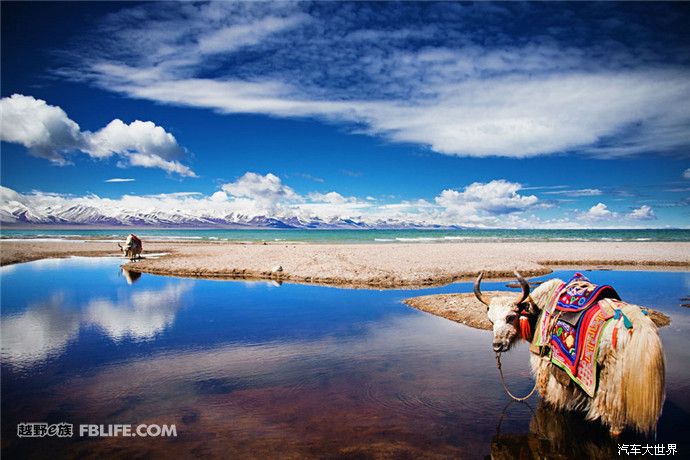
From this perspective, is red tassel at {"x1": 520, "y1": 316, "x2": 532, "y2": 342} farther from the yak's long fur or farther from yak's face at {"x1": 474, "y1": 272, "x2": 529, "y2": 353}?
the yak's long fur

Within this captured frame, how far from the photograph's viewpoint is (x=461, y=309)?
11.9m

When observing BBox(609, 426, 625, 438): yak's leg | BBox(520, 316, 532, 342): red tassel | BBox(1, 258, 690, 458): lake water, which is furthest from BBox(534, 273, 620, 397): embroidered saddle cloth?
BBox(1, 258, 690, 458): lake water

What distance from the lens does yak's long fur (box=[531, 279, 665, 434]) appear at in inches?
179

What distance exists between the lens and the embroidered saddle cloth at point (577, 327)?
4.95m

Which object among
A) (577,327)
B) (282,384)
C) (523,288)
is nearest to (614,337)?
(577,327)

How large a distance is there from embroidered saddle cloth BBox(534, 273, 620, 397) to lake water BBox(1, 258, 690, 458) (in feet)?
3.10

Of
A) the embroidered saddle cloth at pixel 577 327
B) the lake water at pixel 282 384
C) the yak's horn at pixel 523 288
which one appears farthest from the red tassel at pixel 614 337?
the lake water at pixel 282 384

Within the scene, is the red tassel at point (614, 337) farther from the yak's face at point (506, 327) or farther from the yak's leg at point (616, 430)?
the yak's face at point (506, 327)

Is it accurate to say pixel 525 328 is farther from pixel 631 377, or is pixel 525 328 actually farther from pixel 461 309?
pixel 461 309

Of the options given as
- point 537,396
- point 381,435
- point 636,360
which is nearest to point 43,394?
point 381,435

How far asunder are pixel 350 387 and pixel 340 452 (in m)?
1.90

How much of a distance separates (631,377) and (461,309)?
7.32 metres

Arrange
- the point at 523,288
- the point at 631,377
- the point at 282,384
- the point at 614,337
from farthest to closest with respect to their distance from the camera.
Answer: the point at 282,384 < the point at 523,288 < the point at 614,337 < the point at 631,377

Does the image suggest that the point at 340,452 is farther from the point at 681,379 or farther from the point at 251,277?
the point at 251,277
